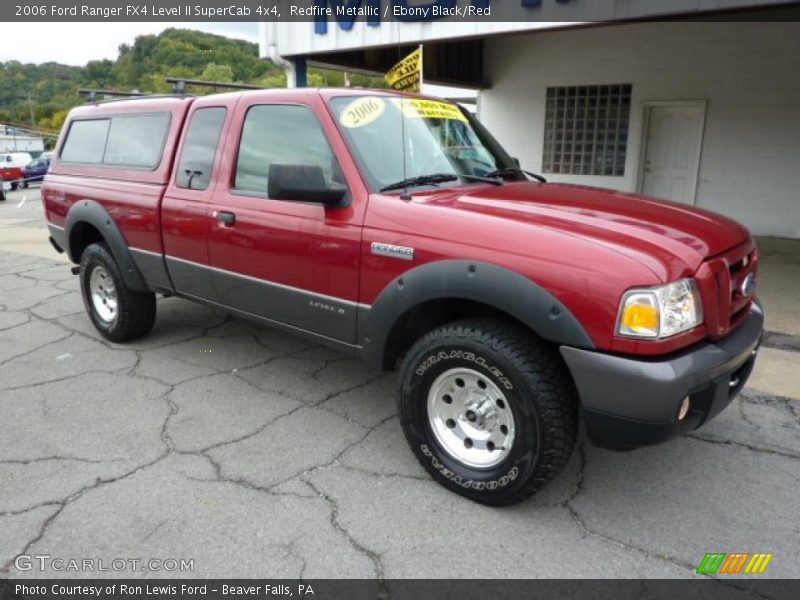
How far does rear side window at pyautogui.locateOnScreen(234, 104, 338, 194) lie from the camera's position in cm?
336

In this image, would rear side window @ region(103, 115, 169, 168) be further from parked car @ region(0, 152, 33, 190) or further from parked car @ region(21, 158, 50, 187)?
parked car @ region(21, 158, 50, 187)

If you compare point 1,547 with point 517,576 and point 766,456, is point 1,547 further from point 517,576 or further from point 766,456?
point 766,456

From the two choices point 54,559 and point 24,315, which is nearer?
point 54,559

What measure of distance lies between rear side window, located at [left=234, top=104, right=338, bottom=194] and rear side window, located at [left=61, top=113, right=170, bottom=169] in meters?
0.95

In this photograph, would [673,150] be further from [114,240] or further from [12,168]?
[12,168]

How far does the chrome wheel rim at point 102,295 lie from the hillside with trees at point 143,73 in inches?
73.5

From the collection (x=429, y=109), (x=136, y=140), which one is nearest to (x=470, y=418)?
(x=429, y=109)

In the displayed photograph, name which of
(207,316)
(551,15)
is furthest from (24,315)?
(551,15)

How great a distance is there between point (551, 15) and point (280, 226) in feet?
15.5

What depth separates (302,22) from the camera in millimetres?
9523

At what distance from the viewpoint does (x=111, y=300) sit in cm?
507

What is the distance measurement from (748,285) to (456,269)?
1.44 metres

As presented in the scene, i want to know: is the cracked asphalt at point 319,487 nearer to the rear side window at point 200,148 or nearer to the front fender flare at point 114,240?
the front fender flare at point 114,240

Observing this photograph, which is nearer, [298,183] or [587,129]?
[298,183]
